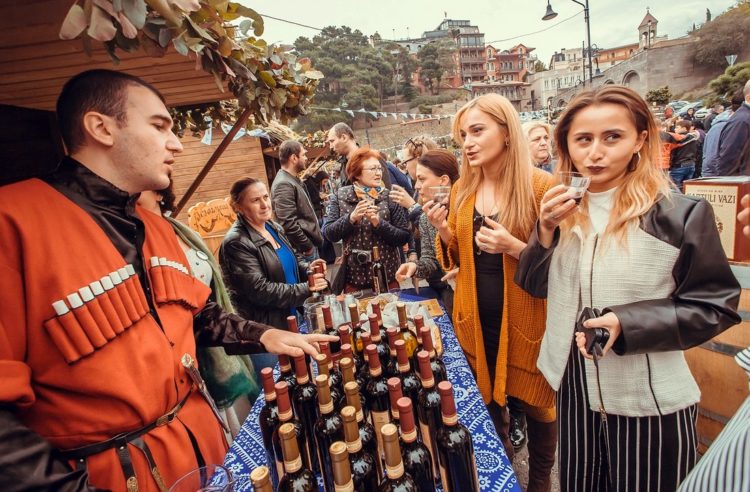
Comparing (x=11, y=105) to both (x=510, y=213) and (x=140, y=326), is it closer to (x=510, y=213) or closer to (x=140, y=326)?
(x=140, y=326)

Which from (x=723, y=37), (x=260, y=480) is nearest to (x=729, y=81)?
(x=723, y=37)

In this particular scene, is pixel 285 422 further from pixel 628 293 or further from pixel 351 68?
pixel 351 68

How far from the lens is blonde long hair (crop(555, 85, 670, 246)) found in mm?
1520

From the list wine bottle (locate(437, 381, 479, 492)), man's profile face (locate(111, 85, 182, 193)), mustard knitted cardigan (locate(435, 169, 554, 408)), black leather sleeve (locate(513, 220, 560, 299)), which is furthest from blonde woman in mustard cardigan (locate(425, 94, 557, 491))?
man's profile face (locate(111, 85, 182, 193))

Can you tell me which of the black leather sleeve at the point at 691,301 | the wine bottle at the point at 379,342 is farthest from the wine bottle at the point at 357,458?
the black leather sleeve at the point at 691,301

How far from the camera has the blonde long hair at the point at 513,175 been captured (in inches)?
84.0

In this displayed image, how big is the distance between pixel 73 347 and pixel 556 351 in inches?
77.3

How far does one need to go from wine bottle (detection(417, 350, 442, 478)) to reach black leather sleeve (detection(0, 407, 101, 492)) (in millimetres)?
1054

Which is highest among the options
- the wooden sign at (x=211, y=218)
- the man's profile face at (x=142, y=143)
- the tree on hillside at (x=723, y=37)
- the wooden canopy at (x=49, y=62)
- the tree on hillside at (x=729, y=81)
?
the tree on hillside at (x=723, y=37)

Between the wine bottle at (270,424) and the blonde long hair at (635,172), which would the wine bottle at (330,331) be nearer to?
the wine bottle at (270,424)

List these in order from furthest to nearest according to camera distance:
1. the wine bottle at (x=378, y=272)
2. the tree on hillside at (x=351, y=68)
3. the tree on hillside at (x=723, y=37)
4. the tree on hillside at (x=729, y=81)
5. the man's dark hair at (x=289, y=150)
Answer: the tree on hillside at (x=351, y=68) < the tree on hillside at (x=723, y=37) < the tree on hillside at (x=729, y=81) < the man's dark hair at (x=289, y=150) < the wine bottle at (x=378, y=272)

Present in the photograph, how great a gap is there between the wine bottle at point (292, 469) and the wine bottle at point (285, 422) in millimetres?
144

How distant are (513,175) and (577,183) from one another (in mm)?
735

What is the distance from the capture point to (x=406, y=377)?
60.6 inches
